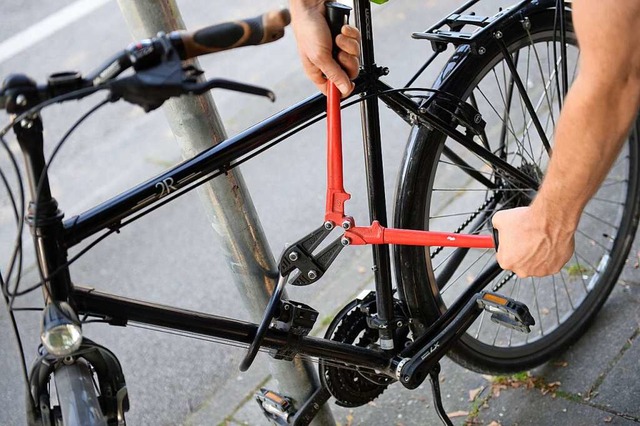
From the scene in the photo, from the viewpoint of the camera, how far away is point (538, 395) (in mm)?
3244

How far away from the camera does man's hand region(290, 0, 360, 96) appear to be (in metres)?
2.36

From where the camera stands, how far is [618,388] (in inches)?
125

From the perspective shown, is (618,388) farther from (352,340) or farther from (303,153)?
(303,153)

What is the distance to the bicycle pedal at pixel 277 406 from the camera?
111 inches

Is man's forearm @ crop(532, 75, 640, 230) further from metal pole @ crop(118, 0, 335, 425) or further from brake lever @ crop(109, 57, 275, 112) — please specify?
metal pole @ crop(118, 0, 335, 425)

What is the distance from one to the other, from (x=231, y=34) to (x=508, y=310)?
1.33m

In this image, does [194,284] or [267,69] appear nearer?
[194,284]

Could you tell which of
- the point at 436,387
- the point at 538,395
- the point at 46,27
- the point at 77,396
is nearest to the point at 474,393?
the point at 538,395

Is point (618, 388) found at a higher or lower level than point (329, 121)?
lower

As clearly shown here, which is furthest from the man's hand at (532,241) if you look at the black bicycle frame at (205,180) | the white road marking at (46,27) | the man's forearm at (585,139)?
the white road marking at (46,27)

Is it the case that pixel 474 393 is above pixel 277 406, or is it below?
below

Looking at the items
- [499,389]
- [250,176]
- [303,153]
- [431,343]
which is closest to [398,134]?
[303,153]

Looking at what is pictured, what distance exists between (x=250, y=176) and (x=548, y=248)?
291 centimetres

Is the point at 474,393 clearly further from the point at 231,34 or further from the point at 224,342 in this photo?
the point at 231,34
